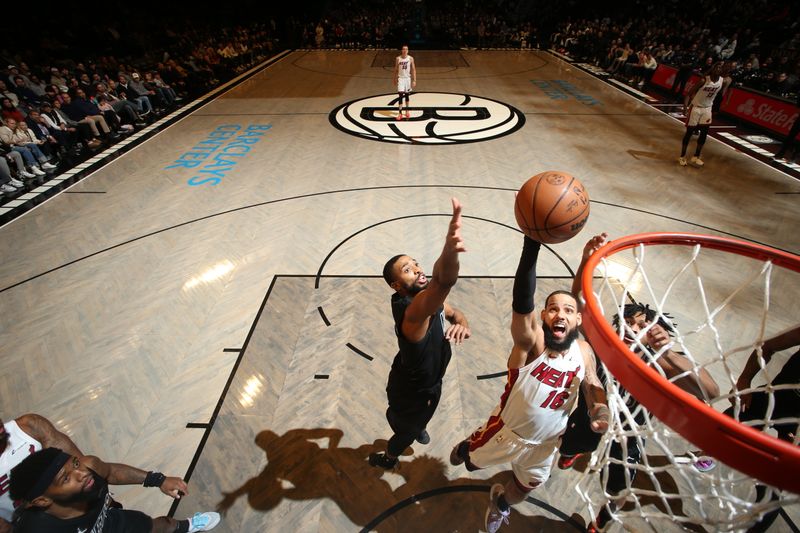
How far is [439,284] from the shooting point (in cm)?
→ 165

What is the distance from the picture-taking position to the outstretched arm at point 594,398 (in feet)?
6.18

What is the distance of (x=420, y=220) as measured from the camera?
588 cm

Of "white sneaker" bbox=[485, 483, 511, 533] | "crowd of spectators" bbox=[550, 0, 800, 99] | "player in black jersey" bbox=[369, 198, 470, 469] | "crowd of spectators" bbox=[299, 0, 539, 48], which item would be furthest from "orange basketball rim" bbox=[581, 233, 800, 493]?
"crowd of spectators" bbox=[299, 0, 539, 48]

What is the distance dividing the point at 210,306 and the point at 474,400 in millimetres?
2928

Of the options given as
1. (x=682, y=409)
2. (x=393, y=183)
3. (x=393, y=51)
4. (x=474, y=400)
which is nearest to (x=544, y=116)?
(x=393, y=183)

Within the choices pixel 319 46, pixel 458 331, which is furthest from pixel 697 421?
pixel 319 46

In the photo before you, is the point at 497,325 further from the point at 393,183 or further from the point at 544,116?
the point at 544,116

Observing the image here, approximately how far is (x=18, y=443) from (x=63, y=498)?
516 mm

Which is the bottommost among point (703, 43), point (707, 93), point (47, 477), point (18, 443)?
point (18, 443)

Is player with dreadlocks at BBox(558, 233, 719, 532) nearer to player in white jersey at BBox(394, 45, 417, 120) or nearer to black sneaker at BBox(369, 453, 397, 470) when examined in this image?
black sneaker at BBox(369, 453, 397, 470)

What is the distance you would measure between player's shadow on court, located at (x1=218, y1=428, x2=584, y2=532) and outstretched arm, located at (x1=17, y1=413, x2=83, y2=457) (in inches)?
38.5

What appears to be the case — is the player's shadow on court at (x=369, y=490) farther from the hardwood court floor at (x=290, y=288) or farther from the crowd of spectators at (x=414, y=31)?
the crowd of spectators at (x=414, y=31)

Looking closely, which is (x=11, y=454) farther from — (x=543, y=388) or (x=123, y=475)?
(x=543, y=388)

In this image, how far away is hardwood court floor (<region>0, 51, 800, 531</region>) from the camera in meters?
2.88
